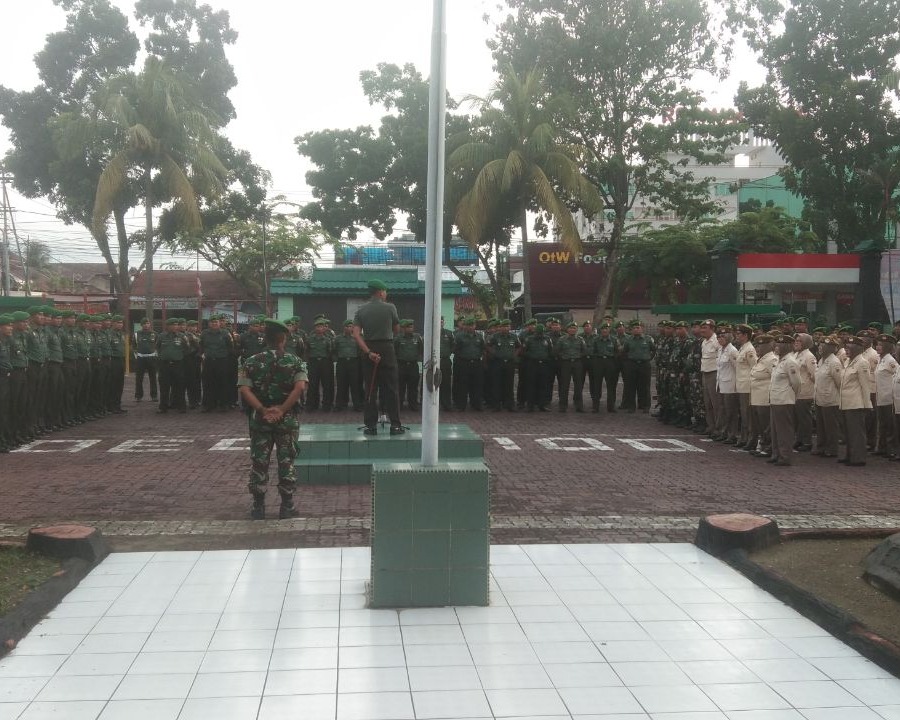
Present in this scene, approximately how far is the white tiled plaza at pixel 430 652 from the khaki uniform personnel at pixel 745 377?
7.11m

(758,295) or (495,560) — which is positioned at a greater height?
(758,295)

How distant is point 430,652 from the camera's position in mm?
4934

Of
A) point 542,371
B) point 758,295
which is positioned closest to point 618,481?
point 542,371

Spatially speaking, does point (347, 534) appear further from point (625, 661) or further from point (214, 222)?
point (214, 222)

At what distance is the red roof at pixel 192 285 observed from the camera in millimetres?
40719

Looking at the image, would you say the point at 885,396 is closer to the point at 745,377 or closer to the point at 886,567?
the point at 745,377

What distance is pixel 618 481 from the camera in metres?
10.5

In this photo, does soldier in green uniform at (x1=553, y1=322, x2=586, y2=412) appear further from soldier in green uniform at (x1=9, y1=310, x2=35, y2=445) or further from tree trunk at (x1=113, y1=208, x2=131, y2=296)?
tree trunk at (x1=113, y1=208, x2=131, y2=296)

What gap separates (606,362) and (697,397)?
350 cm

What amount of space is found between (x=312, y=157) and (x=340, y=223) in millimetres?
2513

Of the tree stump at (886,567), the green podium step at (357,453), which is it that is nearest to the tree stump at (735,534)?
the tree stump at (886,567)

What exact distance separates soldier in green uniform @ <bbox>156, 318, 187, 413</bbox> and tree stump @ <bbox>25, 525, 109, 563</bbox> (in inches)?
443

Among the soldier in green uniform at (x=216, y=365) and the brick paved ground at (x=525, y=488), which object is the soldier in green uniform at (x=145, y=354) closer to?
the soldier in green uniform at (x=216, y=365)

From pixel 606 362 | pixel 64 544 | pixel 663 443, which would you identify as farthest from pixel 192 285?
pixel 64 544
